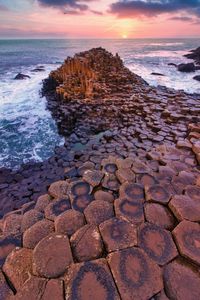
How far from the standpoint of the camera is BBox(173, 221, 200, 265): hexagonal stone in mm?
2043

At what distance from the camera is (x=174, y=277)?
189cm

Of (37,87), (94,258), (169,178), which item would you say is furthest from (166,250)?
(37,87)

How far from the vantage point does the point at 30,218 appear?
276cm

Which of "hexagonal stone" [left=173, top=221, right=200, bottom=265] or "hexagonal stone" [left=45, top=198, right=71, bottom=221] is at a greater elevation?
"hexagonal stone" [left=173, top=221, right=200, bottom=265]

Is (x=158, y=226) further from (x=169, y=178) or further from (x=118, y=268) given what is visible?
(x=169, y=178)

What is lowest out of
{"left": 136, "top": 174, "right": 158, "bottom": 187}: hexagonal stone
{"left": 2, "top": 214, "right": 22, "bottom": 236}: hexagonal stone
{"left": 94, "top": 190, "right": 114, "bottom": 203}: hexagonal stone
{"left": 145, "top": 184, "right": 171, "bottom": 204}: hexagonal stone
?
{"left": 2, "top": 214, "right": 22, "bottom": 236}: hexagonal stone

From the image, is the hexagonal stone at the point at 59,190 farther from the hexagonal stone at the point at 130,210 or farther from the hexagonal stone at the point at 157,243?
the hexagonal stone at the point at 157,243

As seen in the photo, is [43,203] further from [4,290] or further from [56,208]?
[4,290]

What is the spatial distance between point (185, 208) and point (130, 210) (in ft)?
2.33

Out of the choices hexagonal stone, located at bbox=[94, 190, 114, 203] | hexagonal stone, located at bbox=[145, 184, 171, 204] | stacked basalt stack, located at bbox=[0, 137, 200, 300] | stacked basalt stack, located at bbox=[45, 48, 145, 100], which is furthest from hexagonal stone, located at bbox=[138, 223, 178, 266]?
stacked basalt stack, located at bbox=[45, 48, 145, 100]

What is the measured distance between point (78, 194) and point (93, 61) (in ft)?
49.2

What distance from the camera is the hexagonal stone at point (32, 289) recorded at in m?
1.74

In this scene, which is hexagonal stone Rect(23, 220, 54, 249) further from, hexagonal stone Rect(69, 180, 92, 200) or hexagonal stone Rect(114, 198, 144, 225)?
hexagonal stone Rect(114, 198, 144, 225)

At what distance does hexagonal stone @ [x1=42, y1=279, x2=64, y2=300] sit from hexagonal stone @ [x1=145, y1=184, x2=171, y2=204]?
4.97 ft
